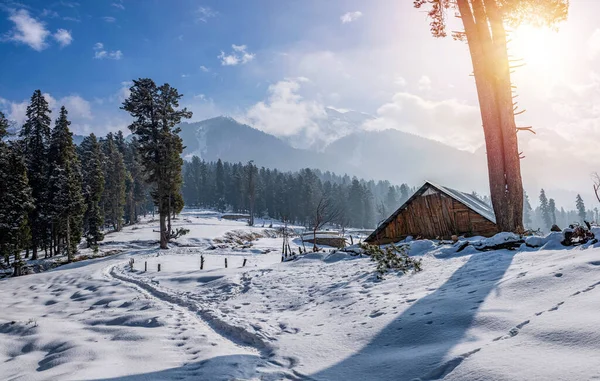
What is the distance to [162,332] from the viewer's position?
593 cm

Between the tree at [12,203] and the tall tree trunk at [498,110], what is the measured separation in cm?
3074

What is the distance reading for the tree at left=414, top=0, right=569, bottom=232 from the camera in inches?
361

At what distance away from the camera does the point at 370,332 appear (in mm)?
4652

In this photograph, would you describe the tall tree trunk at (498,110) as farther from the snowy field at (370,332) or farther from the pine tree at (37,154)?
the pine tree at (37,154)

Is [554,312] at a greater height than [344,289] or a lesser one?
greater

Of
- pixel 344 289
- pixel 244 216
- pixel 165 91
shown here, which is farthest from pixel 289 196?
pixel 344 289

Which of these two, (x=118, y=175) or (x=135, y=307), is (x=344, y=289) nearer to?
(x=135, y=307)

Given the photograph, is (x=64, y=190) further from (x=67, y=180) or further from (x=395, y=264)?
(x=395, y=264)

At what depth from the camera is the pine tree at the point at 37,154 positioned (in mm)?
32438

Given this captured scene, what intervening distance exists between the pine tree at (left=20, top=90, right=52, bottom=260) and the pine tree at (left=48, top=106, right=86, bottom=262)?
81 cm

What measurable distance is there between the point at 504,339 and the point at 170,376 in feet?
11.5

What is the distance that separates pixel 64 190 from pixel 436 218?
32.1 metres

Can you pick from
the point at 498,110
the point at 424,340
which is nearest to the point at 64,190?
the point at 498,110

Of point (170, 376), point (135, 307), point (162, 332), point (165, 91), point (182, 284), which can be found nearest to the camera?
point (170, 376)
